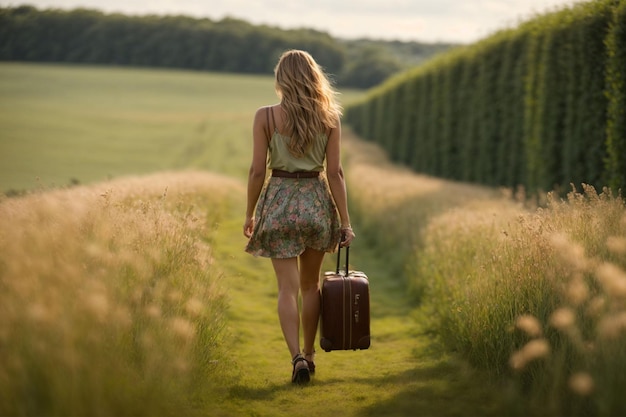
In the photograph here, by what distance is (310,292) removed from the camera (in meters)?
5.59

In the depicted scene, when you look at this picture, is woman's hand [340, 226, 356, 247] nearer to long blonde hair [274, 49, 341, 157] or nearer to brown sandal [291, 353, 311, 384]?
long blonde hair [274, 49, 341, 157]

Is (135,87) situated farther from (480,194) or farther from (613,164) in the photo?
(613,164)

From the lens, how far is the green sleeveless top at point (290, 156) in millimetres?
5297

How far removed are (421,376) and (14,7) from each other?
2075 centimetres

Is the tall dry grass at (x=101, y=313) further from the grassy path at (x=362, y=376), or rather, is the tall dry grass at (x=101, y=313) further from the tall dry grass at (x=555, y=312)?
the tall dry grass at (x=555, y=312)

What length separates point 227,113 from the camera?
4597 cm

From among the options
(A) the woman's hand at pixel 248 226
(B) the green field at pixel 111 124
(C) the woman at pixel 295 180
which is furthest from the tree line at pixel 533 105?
(B) the green field at pixel 111 124

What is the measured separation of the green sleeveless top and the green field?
316 inches

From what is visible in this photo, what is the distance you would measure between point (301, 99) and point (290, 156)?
0.44 meters

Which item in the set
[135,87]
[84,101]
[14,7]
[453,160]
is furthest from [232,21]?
[453,160]

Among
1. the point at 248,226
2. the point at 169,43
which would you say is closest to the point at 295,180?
the point at 248,226

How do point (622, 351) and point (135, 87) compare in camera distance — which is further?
point (135, 87)

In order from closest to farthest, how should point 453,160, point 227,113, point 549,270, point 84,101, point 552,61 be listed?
point 549,270 < point 552,61 < point 453,160 < point 84,101 < point 227,113

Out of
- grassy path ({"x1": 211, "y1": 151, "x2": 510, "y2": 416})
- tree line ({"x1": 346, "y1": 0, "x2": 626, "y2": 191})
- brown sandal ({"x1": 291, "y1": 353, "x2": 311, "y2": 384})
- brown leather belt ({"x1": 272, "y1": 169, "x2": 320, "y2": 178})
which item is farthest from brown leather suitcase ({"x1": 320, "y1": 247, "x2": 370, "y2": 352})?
tree line ({"x1": 346, "y1": 0, "x2": 626, "y2": 191})
